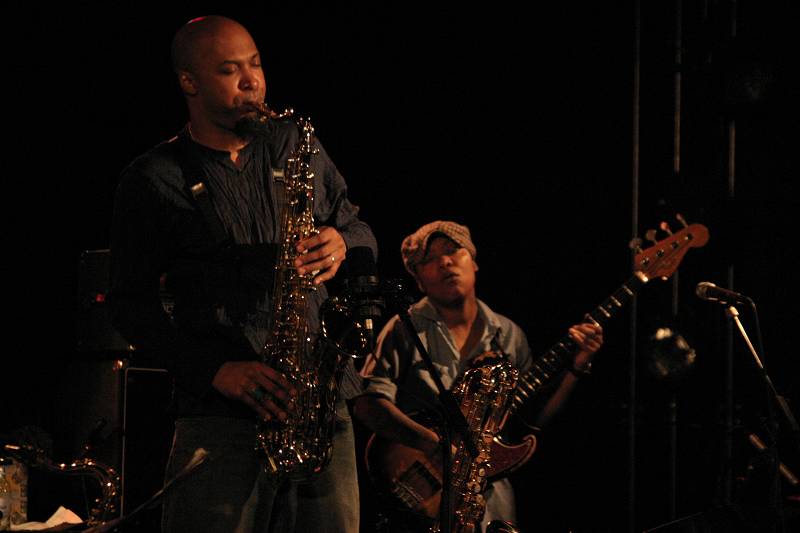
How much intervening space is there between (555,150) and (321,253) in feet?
10.7

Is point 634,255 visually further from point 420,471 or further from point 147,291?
point 147,291

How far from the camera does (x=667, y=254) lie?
5020mm

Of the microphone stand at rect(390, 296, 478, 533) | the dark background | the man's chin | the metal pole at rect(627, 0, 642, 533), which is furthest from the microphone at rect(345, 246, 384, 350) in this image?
the dark background

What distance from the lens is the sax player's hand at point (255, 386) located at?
2520 mm

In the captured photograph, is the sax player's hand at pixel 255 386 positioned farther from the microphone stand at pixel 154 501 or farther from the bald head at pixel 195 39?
the bald head at pixel 195 39

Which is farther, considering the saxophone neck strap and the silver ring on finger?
the saxophone neck strap

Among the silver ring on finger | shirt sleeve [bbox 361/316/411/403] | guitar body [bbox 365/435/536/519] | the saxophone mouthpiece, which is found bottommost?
guitar body [bbox 365/435/536/519]

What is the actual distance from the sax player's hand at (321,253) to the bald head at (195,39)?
0.63m

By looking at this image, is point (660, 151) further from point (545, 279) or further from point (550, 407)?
point (550, 407)

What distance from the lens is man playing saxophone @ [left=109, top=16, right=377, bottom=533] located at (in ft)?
8.31

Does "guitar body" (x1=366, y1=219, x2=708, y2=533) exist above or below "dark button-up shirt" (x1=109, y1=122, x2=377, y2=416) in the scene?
below

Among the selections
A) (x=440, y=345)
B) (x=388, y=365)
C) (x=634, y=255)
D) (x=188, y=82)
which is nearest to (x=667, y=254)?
(x=634, y=255)

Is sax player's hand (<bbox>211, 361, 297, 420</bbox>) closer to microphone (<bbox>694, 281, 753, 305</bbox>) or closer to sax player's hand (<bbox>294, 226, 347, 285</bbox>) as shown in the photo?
sax player's hand (<bbox>294, 226, 347, 285</bbox>)

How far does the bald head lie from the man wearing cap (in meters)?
2.06
